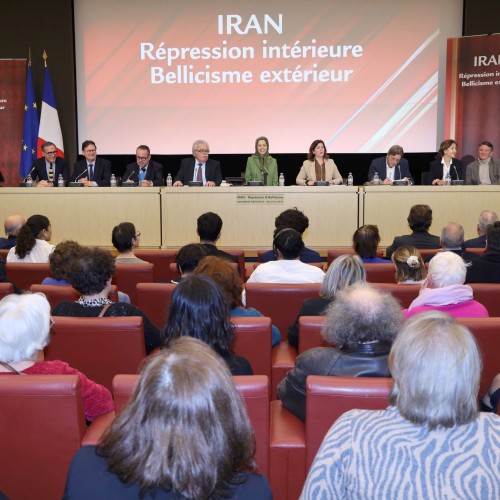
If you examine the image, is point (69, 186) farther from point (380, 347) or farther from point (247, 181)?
point (380, 347)

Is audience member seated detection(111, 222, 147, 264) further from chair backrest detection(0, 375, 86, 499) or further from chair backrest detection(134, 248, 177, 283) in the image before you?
chair backrest detection(0, 375, 86, 499)

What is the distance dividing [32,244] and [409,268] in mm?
2610

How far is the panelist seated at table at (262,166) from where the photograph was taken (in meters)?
7.86

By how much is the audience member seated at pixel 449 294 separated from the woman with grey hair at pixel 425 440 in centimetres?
167

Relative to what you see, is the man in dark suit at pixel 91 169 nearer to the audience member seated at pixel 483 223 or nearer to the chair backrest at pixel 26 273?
the chair backrest at pixel 26 273

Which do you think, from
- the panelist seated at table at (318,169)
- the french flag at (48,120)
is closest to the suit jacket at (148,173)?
the panelist seated at table at (318,169)

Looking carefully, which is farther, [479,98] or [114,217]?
[479,98]

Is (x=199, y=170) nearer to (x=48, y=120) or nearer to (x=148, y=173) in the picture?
(x=148, y=173)

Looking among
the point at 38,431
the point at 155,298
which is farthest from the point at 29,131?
the point at 38,431

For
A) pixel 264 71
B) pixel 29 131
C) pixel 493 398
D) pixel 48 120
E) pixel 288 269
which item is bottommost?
pixel 493 398

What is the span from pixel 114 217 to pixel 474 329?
5.25 metres

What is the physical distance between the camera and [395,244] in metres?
5.09

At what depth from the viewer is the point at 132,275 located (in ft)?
13.8

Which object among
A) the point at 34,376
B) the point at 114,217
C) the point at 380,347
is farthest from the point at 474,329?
the point at 114,217
